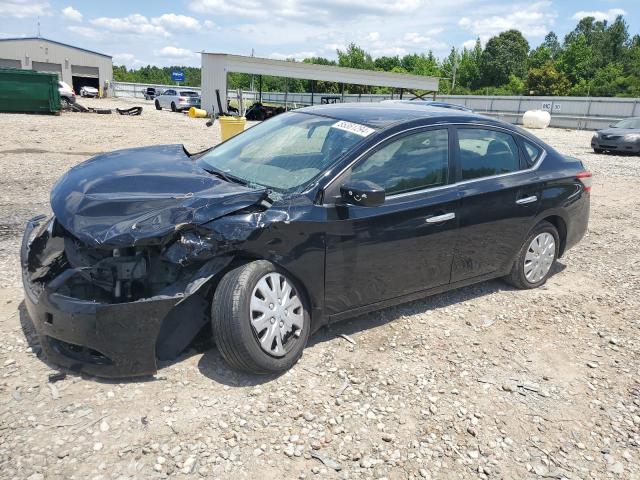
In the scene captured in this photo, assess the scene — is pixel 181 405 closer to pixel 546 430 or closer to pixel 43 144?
pixel 546 430

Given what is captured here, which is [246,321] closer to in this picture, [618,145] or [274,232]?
[274,232]

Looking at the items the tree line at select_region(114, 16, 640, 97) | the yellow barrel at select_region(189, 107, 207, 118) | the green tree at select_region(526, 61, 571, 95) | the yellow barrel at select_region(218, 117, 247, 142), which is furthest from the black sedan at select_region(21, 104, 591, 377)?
the green tree at select_region(526, 61, 571, 95)

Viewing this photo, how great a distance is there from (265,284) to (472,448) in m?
1.49

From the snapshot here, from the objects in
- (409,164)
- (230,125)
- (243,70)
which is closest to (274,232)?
(409,164)

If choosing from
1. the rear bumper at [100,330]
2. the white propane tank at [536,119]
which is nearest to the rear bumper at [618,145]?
the white propane tank at [536,119]

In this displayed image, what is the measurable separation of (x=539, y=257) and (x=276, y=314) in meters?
2.93

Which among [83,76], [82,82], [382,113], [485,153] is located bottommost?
[485,153]

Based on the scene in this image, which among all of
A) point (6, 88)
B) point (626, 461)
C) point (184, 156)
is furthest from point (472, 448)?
point (6, 88)

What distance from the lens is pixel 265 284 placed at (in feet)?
10.0

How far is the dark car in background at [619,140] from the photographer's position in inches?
658

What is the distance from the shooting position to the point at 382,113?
4066 millimetres

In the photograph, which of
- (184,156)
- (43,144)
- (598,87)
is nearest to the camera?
(184,156)

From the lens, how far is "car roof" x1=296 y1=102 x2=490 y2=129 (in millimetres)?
3856

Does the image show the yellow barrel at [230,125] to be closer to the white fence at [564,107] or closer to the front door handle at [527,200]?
the front door handle at [527,200]
